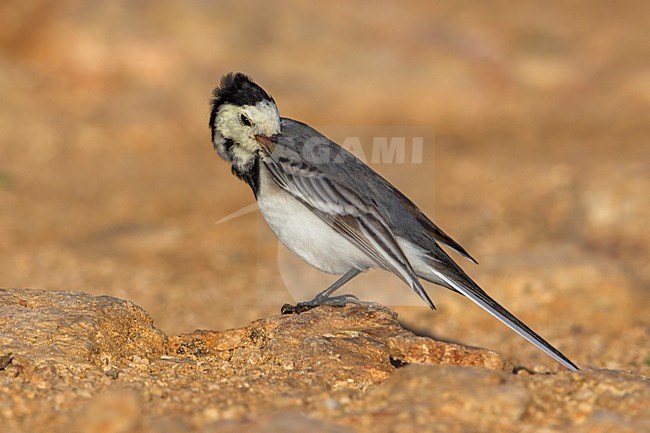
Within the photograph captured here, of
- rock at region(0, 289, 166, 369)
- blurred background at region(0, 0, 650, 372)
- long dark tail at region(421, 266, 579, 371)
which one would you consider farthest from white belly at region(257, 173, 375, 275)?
blurred background at region(0, 0, 650, 372)

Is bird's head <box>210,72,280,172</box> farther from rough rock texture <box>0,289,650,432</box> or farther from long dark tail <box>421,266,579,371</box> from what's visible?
long dark tail <box>421,266,579,371</box>

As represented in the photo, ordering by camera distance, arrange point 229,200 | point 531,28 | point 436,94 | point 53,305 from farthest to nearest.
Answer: point 531,28
point 436,94
point 229,200
point 53,305

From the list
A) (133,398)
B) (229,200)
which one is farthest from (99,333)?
(229,200)

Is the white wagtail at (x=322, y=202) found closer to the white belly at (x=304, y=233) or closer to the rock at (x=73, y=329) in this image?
the white belly at (x=304, y=233)

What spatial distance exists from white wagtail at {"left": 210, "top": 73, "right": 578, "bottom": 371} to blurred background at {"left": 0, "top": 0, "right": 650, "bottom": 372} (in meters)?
2.42

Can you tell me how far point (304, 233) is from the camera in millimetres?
5859

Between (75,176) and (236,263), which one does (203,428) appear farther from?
(75,176)

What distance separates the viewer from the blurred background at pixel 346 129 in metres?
9.38

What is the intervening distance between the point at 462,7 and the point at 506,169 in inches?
248

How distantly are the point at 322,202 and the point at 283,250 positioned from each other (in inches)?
182

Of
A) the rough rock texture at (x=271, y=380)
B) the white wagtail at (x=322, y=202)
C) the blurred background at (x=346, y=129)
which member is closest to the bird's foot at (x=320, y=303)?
the white wagtail at (x=322, y=202)

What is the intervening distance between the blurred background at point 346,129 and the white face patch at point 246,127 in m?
2.92

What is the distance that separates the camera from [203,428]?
152 inches

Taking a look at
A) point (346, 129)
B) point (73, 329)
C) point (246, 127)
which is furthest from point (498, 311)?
point (346, 129)
